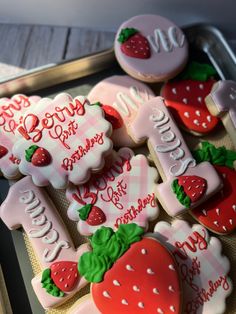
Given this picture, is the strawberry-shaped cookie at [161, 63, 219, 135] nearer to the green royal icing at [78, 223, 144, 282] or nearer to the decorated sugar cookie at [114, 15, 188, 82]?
the decorated sugar cookie at [114, 15, 188, 82]

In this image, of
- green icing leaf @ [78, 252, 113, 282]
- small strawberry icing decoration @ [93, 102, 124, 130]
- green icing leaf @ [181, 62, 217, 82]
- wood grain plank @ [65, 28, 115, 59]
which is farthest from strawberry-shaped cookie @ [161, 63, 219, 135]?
green icing leaf @ [78, 252, 113, 282]

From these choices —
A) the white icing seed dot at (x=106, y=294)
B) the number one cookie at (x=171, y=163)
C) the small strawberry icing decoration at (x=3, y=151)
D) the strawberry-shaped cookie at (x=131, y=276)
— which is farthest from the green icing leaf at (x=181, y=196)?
the small strawberry icing decoration at (x=3, y=151)

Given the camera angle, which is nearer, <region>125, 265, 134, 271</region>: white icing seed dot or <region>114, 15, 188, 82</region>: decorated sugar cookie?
<region>125, 265, 134, 271</region>: white icing seed dot

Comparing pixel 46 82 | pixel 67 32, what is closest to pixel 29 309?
pixel 46 82

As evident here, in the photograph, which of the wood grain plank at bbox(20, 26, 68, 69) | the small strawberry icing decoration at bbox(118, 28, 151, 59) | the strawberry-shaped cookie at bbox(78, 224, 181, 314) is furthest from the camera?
the wood grain plank at bbox(20, 26, 68, 69)

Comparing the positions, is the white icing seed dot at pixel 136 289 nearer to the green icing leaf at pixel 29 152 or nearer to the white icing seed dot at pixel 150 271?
the white icing seed dot at pixel 150 271

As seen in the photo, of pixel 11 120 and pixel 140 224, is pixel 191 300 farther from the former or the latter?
pixel 11 120
